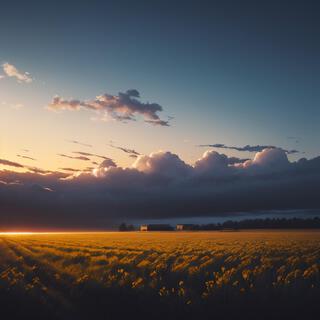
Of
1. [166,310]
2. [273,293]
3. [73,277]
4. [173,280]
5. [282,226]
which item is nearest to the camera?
[166,310]

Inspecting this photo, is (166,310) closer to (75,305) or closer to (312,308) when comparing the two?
(75,305)

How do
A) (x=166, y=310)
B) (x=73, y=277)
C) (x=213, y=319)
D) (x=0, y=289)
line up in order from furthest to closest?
(x=73, y=277), (x=0, y=289), (x=166, y=310), (x=213, y=319)

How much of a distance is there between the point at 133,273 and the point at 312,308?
916 centimetres

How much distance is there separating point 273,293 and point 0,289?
35.3ft

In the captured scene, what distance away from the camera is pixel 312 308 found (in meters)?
13.0

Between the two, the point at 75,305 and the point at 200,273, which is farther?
the point at 200,273

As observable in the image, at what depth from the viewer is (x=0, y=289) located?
1584 cm

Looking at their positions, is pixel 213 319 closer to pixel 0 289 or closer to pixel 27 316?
pixel 27 316

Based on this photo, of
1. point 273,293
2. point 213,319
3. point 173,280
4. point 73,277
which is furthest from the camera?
point 73,277

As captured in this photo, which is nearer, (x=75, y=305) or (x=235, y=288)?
(x=75, y=305)

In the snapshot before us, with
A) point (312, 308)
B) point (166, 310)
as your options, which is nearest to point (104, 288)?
point (166, 310)

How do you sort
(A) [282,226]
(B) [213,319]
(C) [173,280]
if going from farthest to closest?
1. (A) [282,226]
2. (C) [173,280]
3. (B) [213,319]

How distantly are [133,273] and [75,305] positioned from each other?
639cm

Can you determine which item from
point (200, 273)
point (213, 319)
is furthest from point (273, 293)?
point (200, 273)
